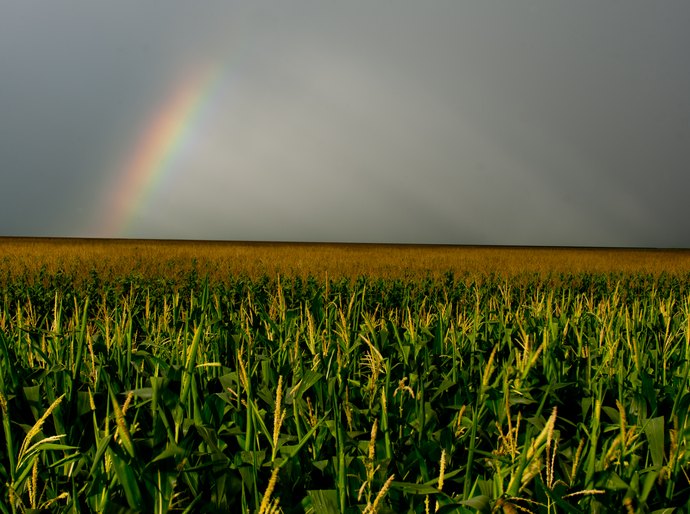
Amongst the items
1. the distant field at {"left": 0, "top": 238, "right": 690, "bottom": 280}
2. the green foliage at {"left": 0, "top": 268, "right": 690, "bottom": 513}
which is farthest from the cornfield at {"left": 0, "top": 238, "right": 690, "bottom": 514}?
the distant field at {"left": 0, "top": 238, "right": 690, "bottom": 280}

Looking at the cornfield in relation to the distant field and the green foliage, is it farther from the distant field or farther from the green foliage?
the distant field

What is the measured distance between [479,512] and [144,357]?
2.46 meters

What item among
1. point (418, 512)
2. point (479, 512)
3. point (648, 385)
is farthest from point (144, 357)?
point (648, 385)

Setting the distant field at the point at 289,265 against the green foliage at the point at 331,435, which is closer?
the green foliage at the point at 331,435

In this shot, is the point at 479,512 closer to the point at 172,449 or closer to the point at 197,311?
the point at 172,449

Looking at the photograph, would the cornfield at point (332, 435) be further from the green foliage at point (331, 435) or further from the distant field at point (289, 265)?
the distant field at point (289, 265)

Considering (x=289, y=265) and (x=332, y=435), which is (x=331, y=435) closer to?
(x=332, y=435)

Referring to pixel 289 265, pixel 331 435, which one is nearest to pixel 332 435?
pixel 331 435

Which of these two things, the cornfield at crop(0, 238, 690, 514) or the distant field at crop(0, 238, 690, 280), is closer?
the cornfield at crop(0, 238, 690, 514)

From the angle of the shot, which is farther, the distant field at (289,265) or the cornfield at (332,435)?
the distant field at (289,265)

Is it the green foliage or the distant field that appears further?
the distant field

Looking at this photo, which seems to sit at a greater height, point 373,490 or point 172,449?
point 172,449

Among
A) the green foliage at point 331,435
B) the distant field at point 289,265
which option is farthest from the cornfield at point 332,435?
the distant field at point 289,265

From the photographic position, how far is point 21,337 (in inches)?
147
